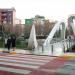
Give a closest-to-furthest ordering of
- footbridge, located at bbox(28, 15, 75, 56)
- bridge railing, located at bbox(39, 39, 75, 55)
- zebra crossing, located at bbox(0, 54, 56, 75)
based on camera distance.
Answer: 1. zebra crossing, located at bbox(0, 54, 56, 75)
2. bridge railing, located at bbox(39, 39, 75, 55)
3. footbridge, located at bbox(28, 15, 75, 56)

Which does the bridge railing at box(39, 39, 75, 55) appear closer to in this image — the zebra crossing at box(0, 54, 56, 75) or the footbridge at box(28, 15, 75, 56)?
the footbridge at box(28, 15, 75, 56)

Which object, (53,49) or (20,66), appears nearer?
(20,66)

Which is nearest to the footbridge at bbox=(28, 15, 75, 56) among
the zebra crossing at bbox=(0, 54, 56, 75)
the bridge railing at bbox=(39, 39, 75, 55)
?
the bridge railing at bbox=(39, 39, 75, 55)

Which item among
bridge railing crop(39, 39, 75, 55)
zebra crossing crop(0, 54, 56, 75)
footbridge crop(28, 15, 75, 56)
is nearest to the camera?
zebra crossing crop(0, 54, 56, 75)

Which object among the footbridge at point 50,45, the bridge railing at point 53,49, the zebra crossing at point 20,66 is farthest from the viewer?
the footbridge at point 50,45

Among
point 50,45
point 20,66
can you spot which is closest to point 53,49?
point 50,45

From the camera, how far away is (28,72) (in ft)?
45.2

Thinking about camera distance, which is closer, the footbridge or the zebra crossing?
the zebra crossing

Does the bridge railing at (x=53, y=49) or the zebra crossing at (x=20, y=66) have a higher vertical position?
the zebra crossing at (x=20, y=66)

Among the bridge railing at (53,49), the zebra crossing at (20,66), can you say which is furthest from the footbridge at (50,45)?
the zebra crossing at (20,66)

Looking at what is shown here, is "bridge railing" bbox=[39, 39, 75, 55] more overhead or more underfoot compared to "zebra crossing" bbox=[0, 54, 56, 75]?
more underfoot

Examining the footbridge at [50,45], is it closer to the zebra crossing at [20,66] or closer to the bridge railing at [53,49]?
the bridge railing at [53,49]

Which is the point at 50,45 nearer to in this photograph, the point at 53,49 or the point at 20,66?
the point at 53,49

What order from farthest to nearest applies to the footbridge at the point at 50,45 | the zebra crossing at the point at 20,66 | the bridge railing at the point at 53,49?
1. the footbridge at the point at 50,45
2. the bridge railing at the point at 53,49
3. the zebra crossing at the point at 20,66
